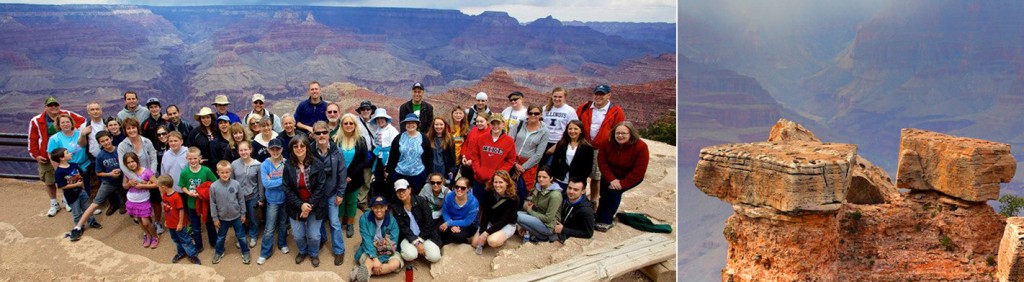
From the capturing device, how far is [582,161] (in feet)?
26.2

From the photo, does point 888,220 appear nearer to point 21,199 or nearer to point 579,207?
point 579,207

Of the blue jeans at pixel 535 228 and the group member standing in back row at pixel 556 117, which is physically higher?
the group member standing in back row at pixel 556 117

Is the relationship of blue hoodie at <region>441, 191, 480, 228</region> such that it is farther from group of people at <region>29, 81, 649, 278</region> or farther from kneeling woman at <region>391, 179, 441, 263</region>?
kneeling woman at <region>391, 179, 441, 263</region>

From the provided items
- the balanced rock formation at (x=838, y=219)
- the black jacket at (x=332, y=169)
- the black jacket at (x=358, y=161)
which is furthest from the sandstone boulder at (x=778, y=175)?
the black jacket at (x=332, y=169)

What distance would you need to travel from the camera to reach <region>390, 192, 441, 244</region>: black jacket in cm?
729

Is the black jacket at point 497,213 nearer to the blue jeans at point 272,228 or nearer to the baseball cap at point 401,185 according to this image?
the baseball cap at point 401,185

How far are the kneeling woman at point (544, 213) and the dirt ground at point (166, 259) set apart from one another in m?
0.16

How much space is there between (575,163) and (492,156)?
1078 mm

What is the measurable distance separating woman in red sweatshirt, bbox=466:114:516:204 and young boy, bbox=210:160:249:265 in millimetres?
2826

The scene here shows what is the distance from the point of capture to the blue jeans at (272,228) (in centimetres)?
734

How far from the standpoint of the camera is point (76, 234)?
27.4 ft

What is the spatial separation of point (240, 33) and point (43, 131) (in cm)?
2697

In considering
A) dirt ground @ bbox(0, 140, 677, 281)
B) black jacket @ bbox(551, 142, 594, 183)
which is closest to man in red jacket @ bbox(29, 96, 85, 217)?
dirt ground @ bbox(0, 140, 677, 281)

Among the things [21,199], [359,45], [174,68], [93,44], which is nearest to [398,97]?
[359,45]
